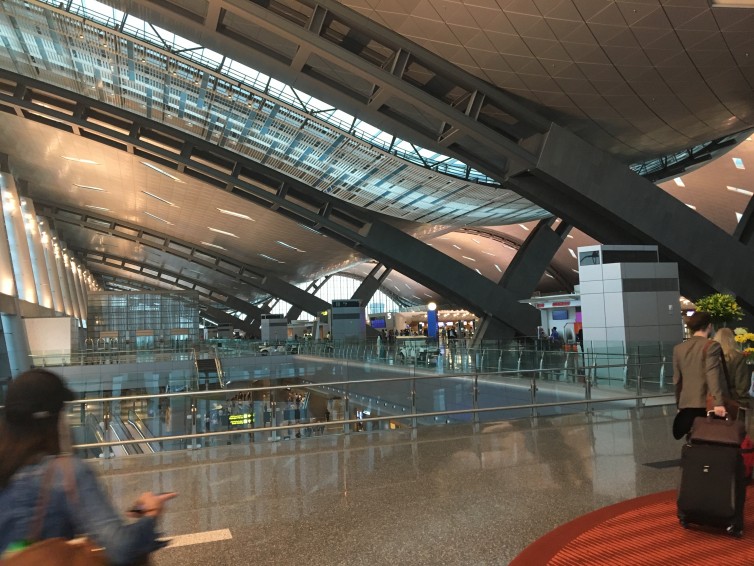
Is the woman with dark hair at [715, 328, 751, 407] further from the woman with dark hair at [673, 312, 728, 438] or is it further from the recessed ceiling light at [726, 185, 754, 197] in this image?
the recessed ceiling light at [726, 185, 754, 197]

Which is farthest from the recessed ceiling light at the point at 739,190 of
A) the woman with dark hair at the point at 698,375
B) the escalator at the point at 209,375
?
the woman with dark hair at the point at 698,375

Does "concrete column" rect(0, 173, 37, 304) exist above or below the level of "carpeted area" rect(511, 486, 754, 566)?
above

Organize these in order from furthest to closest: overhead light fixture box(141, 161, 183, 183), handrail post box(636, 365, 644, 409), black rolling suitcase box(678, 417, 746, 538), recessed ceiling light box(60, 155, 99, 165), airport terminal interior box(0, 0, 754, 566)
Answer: recessed ceiling light box(60, 155, 99, 165) < overhead light fixture box(141, 161, 183, 183) < handrail post box(636, 365, 644, 409) < airport terminal interior box(0, 0, 754, 566) < black rolling suitcase box(678, 417, 746, 538)

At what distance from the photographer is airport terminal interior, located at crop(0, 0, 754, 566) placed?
5418 millimetres

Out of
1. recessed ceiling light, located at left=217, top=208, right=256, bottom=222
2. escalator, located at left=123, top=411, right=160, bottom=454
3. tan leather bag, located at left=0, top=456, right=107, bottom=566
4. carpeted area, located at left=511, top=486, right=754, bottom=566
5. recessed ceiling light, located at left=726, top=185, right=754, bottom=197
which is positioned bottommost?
carpeted area, located at left=511, top=486, right=754, bottom=566

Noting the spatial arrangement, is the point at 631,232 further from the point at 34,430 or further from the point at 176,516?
the point at 34,430

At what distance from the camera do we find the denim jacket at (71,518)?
1.87 m

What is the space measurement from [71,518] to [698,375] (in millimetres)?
4856

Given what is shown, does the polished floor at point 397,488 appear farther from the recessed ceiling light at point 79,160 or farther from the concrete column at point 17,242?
the recessed ceiling light at point 79,160

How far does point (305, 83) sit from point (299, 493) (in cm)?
1624

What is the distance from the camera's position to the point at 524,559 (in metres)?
4.07

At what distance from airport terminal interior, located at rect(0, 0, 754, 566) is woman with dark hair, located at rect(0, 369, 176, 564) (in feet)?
8.18

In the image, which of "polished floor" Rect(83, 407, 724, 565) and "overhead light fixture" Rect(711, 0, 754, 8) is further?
"overhead light fixture" Rect(711, 0, 754, 8)

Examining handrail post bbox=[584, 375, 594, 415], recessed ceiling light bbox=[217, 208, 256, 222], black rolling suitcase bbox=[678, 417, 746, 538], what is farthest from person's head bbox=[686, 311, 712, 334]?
recessed ceiling light bbox=[217, 208, 256, 222]
